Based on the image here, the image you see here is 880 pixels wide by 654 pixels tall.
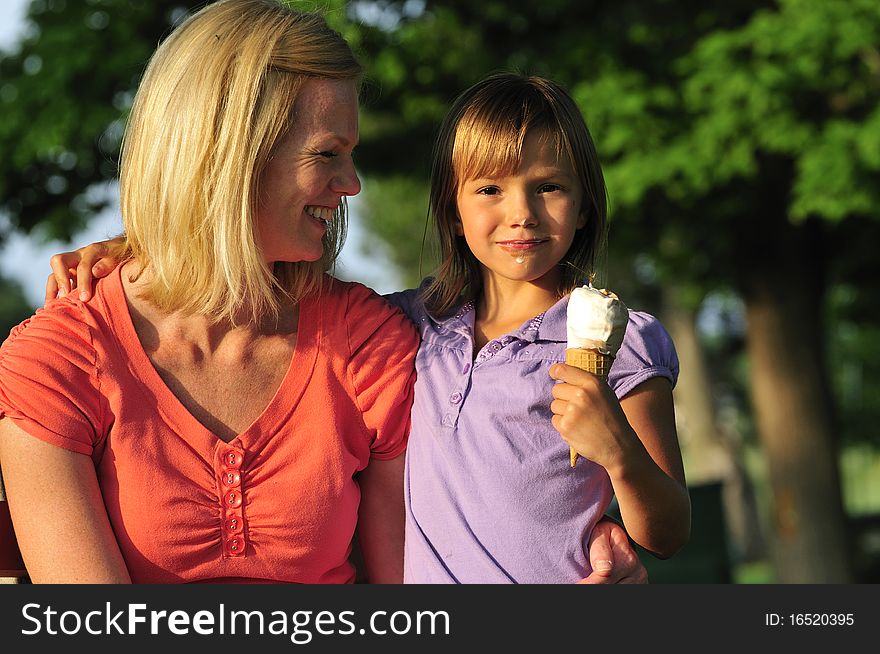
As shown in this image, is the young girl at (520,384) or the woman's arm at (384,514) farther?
the woman's arm at (384,514)

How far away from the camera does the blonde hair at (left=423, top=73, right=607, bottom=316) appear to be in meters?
3.04

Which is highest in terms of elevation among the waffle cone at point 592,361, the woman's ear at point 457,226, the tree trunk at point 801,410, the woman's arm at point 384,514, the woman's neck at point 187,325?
the tree trunk at point 801,410

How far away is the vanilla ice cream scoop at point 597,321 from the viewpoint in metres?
2.64

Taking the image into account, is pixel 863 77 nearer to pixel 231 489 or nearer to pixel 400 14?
pixel 400 14

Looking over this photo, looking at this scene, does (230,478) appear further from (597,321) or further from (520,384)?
(597,321)

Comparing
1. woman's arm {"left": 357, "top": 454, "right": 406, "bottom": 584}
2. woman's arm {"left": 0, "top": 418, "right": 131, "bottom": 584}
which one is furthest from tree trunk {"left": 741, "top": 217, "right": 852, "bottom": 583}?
woman's arm {"left": 0, "top": 418, "right": 131, "bottom": 584}

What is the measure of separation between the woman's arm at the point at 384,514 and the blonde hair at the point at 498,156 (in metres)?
0.46

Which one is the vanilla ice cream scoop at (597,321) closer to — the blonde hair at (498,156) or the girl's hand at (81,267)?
the blonde hair at (498,156)

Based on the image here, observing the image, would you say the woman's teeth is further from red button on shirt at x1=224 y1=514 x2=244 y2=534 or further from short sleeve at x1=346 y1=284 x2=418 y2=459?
red button on shirt at x1=224 y1=514 x2=244 y2=534

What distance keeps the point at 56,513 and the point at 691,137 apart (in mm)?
6648

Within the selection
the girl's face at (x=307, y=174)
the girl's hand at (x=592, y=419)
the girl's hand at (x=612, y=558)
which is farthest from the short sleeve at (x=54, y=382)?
the girl's hand at (x=612, y=558)

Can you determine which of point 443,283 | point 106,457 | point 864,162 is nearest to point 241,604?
point 106,457

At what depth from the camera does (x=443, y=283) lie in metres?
3.29

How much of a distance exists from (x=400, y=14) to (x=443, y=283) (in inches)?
259
